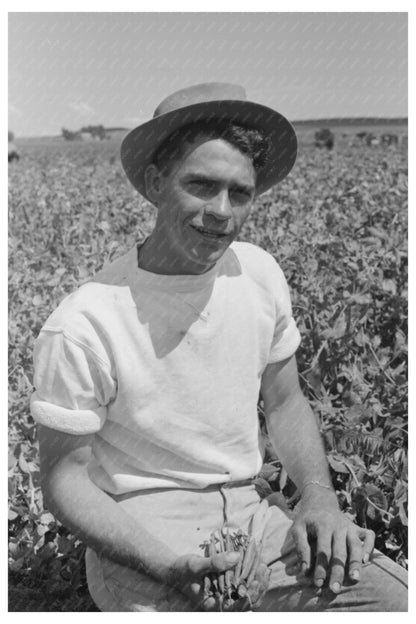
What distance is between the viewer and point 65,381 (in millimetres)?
1415

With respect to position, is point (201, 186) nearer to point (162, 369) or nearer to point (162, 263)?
point (162, 263)

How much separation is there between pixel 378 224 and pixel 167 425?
3079 mm

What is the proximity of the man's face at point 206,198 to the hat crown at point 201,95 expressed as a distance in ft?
0.25

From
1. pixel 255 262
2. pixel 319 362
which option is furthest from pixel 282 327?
pixel 319 362

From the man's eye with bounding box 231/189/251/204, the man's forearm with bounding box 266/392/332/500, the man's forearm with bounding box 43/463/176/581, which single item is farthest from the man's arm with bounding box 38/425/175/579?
the man's eye with bounding box 231/189/251/204

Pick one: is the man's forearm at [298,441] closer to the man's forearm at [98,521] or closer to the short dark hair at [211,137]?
the man's forearm at [98,521]

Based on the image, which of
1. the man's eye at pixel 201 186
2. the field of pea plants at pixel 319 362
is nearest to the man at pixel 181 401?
the man's eye at pixel 201 186

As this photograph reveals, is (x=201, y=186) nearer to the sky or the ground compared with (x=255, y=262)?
nearer to the sky

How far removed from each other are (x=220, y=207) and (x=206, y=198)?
0.03 meters

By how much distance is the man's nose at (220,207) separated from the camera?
148 centimetres

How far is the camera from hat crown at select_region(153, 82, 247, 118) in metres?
1.50

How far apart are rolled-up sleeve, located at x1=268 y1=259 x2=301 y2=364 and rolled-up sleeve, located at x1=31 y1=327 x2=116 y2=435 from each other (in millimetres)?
403
